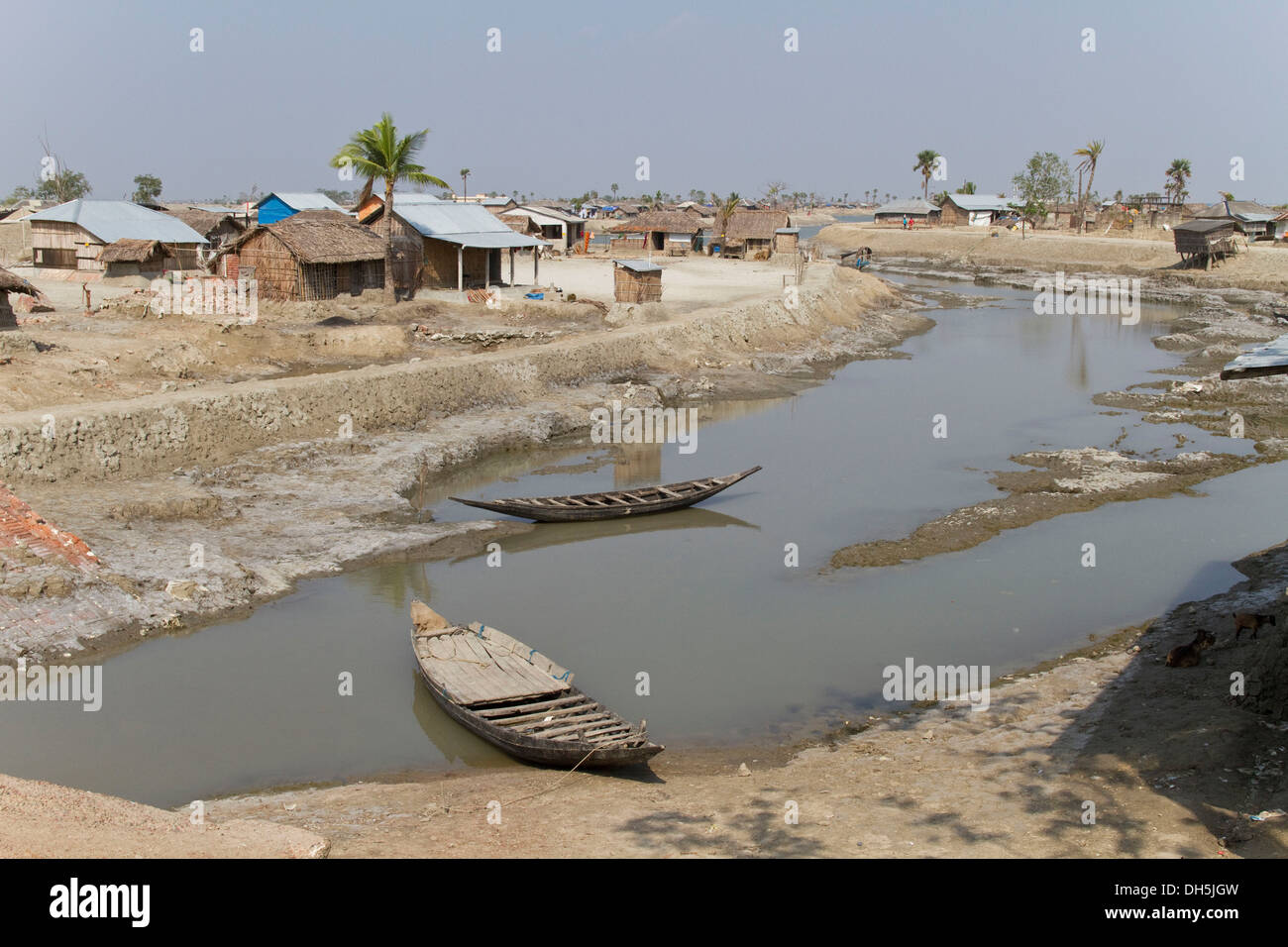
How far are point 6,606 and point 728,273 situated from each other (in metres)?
43.2

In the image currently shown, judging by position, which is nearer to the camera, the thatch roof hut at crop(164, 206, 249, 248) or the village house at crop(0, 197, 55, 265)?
the village house at crop(0, 197, 55, 265)

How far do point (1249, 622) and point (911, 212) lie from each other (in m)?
100

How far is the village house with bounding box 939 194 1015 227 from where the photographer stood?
10244 centimetres

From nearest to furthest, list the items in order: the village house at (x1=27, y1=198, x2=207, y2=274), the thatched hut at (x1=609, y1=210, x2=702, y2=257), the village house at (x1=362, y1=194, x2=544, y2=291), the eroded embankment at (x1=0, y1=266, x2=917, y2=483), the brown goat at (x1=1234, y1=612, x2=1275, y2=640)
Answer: the brown goat at (x1=1234, y1=612, x2=1275, y2=640), the eroded embankment at (x1=0, y1=266, x2=917, y2=483), the village house at (x1=362, y1=194, x2=544, y2=291), the village house at (x1=27, y1=198, x2=207, y2=274), the thatched hut at (x1=609, y1=210, x2=702, y2=257)

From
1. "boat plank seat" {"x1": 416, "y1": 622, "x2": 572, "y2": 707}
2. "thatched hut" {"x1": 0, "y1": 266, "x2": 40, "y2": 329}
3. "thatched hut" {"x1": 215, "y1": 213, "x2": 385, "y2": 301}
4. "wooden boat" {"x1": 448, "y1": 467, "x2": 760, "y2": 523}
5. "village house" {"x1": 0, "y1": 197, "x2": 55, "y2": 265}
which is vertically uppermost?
"village house" {"x1": 0, "y1": 197, "x2": 55, "y2": 265}

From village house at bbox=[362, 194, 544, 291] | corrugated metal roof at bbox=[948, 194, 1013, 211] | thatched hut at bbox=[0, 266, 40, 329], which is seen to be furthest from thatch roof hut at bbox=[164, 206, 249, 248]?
corrugated metal roof at bbox=[948, 194, 1013, 211]

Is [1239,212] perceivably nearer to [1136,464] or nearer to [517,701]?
[1136,464]

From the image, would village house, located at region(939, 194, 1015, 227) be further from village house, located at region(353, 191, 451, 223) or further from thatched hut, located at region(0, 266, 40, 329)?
thatched hut, located at region(0, 266, 40, 329)

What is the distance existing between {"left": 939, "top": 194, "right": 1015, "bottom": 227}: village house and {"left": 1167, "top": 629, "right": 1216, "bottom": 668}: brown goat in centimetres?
9563

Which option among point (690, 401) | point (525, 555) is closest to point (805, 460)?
point (690, 401)

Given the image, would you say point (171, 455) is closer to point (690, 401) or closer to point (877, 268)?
point (690, 401)

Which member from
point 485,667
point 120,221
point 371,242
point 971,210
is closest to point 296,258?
point 371,242

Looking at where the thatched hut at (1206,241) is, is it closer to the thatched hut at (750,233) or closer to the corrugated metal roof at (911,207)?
the thatched hut at (750,233)

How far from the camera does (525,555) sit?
700 inches
